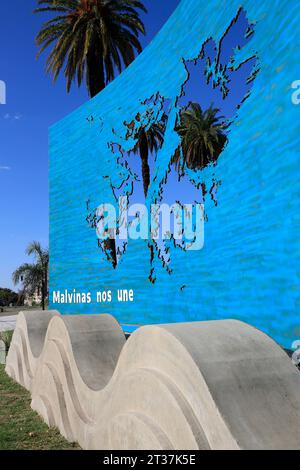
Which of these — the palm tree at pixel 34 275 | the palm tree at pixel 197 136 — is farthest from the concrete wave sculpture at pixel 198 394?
the palm tree at pixel 34 275

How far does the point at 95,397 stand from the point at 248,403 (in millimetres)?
2642

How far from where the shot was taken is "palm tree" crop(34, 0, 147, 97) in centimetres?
1822

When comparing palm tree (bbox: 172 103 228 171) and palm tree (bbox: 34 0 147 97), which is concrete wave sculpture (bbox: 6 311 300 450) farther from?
palm tree (bbox: 34 0 147 97)

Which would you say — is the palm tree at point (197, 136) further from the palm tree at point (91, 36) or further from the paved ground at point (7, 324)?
the paved ground at point (7, 324)

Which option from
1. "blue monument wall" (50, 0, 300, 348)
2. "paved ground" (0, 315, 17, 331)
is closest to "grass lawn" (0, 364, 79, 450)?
"blue monument wall" (50, 0, 300, 348)

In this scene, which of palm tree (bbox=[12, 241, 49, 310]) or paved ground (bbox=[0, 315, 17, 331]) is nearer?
paved ground (bbox=[0, 315, 17, 331])

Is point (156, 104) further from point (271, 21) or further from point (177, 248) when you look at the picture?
point (271, 21)

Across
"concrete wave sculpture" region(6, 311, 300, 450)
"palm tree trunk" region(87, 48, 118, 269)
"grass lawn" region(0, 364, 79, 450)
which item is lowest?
"grass lawn" region(0, 364, 79, 450)

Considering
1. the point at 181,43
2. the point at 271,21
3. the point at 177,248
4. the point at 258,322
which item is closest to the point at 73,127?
the point at 181,43

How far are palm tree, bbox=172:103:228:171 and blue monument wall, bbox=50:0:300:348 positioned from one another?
21 cm

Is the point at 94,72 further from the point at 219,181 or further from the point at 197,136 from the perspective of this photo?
the point at 219,181

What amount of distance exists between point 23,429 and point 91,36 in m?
15.9

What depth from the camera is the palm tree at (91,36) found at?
18.2 metres

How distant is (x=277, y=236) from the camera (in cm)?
577
